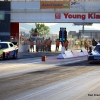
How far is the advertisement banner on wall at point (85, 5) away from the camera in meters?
51.5

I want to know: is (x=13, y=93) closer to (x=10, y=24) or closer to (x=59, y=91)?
(x=59, y=91)

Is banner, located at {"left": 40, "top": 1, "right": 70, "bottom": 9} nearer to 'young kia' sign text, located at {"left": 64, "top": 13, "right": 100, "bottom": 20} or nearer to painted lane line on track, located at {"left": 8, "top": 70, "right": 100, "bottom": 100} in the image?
'young kia' sign text, located at {"left": 64, "top": 13, "right": 100, "bottom": 20}

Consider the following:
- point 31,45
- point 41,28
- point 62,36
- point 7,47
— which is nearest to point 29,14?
point 31,45

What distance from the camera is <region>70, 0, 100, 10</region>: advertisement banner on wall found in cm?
5150

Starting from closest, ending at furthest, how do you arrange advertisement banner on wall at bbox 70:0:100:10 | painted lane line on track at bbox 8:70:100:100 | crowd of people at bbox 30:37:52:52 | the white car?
1. painted lane line on track at bbox 8:70:100:100
2. the white car
3. crowd of people at bbox 30:37:52:52
4. advertisement banner on wall at bbox 70:0:100:10

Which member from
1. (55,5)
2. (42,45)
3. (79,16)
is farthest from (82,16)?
(42,45)

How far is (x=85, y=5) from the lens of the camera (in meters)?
51.6

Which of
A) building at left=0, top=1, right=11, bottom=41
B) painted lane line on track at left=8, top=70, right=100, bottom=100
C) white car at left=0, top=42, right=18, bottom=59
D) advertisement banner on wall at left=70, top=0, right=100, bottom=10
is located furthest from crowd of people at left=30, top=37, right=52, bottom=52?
painted lane line on track at left=8, top=70, right=100, bottom=100

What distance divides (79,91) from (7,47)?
1973 centimetres

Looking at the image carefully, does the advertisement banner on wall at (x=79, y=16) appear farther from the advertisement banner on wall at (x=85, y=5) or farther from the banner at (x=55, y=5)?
the banner at (x=55, y=5)

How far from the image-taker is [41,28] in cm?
11350

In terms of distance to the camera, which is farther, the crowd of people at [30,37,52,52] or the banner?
the banner

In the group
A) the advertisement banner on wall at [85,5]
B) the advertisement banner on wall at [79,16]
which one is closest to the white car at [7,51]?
the advertisement banner on wall at [79,16]

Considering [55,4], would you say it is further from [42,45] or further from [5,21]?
[5,21]
